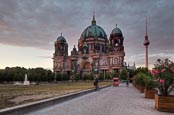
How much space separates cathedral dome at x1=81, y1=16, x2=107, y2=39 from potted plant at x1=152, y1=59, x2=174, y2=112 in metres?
130

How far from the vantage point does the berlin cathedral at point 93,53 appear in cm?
13250

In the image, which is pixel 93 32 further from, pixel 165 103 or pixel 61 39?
pixel 165 103

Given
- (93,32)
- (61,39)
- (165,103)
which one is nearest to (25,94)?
(165,103)

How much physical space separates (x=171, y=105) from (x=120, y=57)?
395 ft

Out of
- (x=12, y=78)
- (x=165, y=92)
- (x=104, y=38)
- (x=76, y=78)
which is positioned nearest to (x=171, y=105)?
(x=165, y=92)

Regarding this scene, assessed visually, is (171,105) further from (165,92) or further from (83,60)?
(83,60)

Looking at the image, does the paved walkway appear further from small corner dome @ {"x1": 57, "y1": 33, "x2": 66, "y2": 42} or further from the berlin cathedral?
small corner dome @ {"x1": 57, "y1": 33, "x2": 66, "y2": 42}

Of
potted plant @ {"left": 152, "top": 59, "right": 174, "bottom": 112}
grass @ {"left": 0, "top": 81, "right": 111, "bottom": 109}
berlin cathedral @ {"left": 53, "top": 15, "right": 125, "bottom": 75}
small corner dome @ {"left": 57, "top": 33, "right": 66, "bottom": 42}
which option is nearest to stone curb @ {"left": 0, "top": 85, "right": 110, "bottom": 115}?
grass @ {"left": 0, "top": 81, "right": 111, "bottom": 109}

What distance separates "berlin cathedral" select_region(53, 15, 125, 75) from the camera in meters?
132

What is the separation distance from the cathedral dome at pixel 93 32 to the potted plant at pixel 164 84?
12955cm

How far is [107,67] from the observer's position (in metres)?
136

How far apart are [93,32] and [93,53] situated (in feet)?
41.0

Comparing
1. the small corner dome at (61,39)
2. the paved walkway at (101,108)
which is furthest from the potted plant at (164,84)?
the small corner dome at (61,39)

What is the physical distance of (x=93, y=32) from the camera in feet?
473
